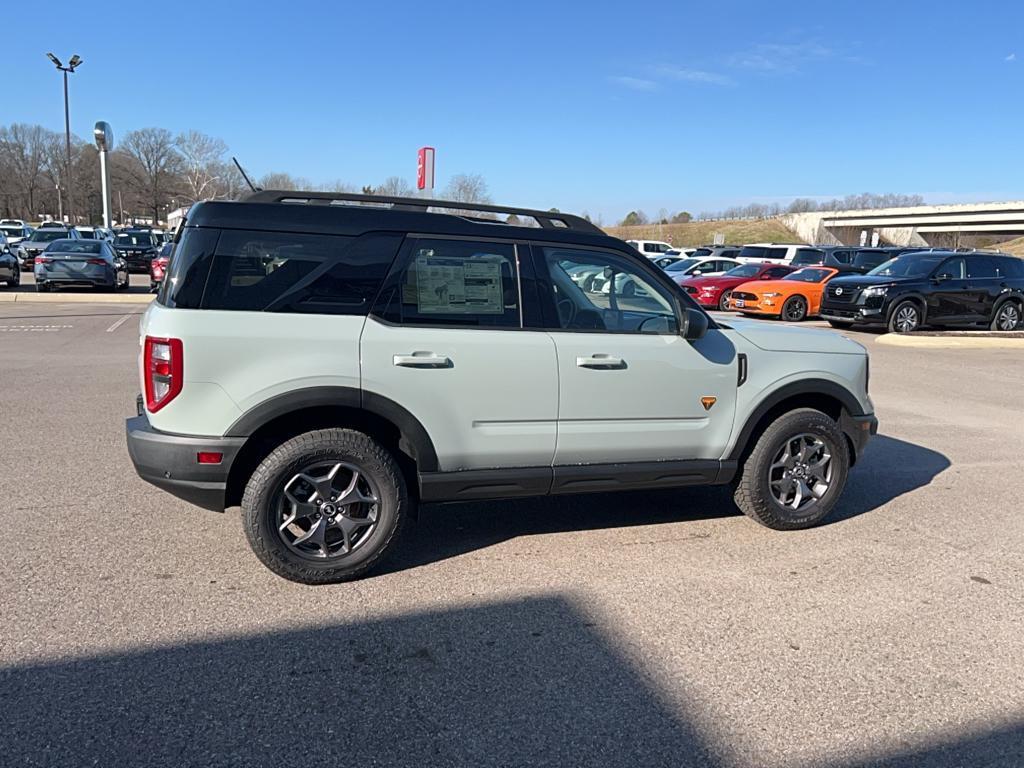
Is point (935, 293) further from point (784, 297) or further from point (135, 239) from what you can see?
point (135, 239)

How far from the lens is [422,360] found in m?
3.86

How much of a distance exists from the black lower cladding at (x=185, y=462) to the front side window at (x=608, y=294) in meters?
1.96

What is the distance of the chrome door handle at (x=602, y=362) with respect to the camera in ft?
13.7

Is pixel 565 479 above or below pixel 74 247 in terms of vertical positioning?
below

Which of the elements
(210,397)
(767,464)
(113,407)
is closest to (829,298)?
(767,464)

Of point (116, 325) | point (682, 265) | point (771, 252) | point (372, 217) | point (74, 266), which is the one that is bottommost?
point (116, 325)

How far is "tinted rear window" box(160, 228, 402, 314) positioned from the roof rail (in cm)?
27

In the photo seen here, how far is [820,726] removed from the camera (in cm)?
283

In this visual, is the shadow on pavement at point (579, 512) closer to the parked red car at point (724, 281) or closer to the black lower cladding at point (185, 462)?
the black lower cladding at point (185, 462)

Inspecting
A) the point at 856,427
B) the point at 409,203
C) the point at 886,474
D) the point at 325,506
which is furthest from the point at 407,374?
the point at 886,474

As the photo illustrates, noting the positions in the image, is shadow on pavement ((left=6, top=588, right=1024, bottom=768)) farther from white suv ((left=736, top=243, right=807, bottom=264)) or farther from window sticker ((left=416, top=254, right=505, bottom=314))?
white suv ((left=736, top=243, right=807, bottom=264))

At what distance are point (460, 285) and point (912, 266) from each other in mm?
15273

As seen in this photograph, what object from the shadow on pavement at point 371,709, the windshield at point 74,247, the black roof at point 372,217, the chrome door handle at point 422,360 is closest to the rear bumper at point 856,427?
the black roof at point 372,217

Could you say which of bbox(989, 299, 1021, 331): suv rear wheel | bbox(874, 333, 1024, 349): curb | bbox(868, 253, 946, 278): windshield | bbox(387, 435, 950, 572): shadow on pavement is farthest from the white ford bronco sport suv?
bbox(989, 299, 1021, 331): suv rear wheel
